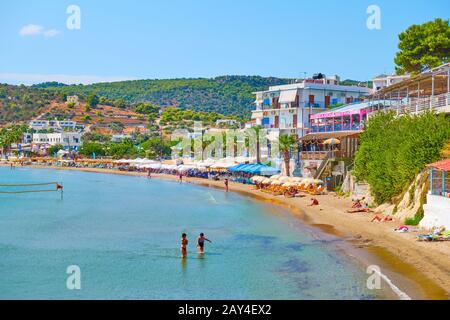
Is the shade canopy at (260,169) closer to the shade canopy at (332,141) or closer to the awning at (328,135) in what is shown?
the awning at (328,135)

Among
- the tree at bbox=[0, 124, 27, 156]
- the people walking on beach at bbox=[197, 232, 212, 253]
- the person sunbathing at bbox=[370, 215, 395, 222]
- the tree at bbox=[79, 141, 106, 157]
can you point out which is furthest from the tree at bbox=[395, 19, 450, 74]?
the tree at bbox=[0, 124, 27, 156]

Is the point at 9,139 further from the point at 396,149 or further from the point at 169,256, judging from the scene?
the point at 169,256

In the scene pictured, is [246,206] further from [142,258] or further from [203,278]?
[203,278]

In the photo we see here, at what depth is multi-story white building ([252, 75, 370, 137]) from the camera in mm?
73375

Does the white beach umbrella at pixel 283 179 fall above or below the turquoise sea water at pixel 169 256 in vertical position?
above

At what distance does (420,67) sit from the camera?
6388 centimetres

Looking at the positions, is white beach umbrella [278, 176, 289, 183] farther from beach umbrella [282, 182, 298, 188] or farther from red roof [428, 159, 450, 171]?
red roof [428, 159, 450, 171]

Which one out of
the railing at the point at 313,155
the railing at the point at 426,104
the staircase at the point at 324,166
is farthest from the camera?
the railing at the point at 313,155

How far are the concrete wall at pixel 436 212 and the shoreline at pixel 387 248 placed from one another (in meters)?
1.21

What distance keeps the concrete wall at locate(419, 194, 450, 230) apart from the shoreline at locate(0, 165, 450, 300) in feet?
3.98

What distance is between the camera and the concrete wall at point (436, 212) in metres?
27.2

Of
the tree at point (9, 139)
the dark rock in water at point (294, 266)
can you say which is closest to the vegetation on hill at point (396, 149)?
the dark rock in water at point (294, 266)
